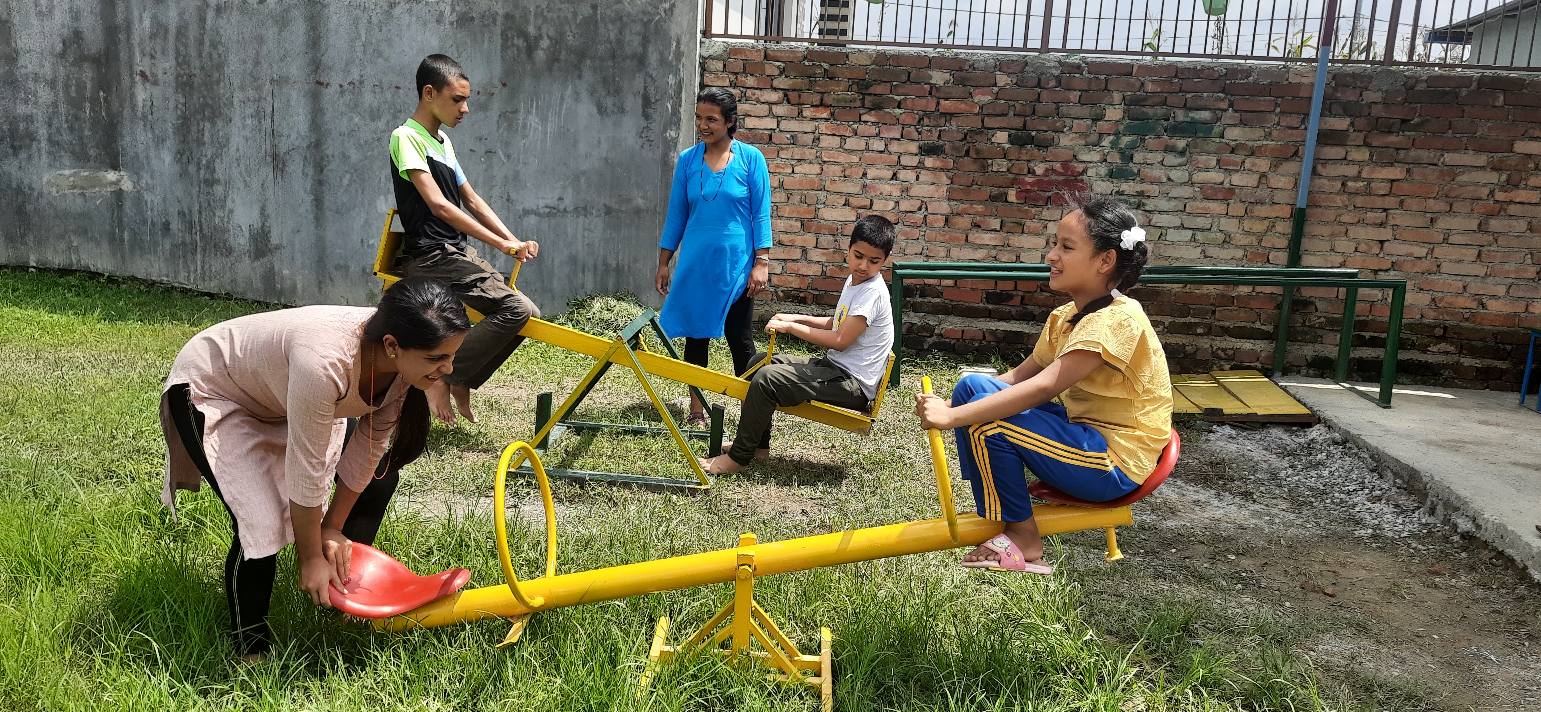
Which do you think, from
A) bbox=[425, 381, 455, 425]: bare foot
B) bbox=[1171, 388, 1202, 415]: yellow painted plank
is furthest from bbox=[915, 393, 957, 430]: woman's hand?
bbox=[1171, 388, 1202, 415]: yellow painted plank

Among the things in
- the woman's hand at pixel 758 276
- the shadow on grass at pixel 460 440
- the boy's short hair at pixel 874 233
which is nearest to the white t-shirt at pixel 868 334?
the boy's short hair at pixel 874 233

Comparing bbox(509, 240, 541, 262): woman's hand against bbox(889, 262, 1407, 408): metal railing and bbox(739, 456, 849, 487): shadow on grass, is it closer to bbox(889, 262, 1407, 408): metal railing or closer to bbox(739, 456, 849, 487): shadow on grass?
bbox(739, 456, 849, 487): shadow on grass

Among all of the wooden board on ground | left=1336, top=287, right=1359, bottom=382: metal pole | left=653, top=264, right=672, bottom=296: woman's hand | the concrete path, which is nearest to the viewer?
the concrete path

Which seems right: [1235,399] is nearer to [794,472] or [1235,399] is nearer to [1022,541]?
[794,472]

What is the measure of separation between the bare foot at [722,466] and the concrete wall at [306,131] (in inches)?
125

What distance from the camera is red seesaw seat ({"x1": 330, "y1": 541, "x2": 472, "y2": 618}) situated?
238cm

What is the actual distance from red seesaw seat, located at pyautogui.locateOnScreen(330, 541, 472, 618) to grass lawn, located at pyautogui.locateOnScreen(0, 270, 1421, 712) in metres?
0.15

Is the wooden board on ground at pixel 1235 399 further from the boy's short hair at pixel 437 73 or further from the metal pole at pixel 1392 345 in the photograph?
the boy's short hair at pixel 437 73

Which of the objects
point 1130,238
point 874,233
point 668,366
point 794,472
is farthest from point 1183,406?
point 1130,238

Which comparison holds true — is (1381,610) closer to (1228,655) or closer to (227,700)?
(1228,655)

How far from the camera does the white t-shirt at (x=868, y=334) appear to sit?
13.7 feet

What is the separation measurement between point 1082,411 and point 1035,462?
229 millimetres

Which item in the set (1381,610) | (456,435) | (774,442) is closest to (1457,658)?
Result: (1381,610)

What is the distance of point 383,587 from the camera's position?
250cm
